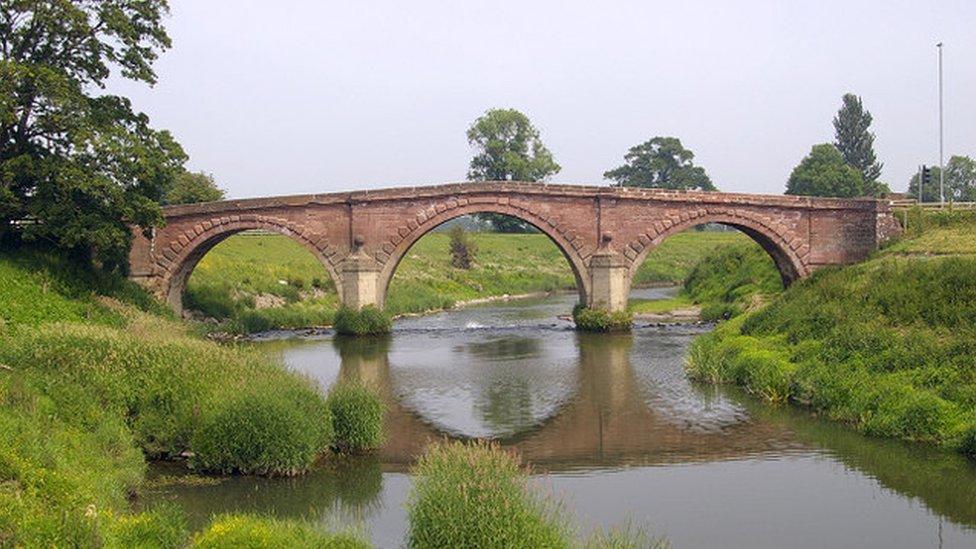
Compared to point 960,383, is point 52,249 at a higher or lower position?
higher

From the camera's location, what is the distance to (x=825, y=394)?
2281 centimetres

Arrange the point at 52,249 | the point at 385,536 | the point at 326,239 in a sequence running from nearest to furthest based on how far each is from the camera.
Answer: the point at 385,536 → the point at 52,249 → the point at 326,239

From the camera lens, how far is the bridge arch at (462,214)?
4341 cm

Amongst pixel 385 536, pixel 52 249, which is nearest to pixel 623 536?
pixel 385 536

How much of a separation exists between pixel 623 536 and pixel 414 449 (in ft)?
28.8

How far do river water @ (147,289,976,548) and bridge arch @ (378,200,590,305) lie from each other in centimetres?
1199

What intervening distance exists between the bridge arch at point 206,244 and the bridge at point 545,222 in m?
0.05

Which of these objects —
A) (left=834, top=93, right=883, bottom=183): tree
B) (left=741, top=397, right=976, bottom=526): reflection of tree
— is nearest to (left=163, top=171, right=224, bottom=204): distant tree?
(left=741, top=397, right=976, bottom=526): reflection of tree

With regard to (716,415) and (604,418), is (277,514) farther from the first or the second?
(716,415)

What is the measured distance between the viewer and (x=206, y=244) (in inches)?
1750

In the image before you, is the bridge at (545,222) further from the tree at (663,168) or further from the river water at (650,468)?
the tree at (663,168)

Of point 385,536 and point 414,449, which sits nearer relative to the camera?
point 385,536

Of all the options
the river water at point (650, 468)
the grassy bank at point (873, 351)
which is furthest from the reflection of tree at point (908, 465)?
the grassy bank at point (873, 351)

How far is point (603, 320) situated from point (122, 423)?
27.7 meters
